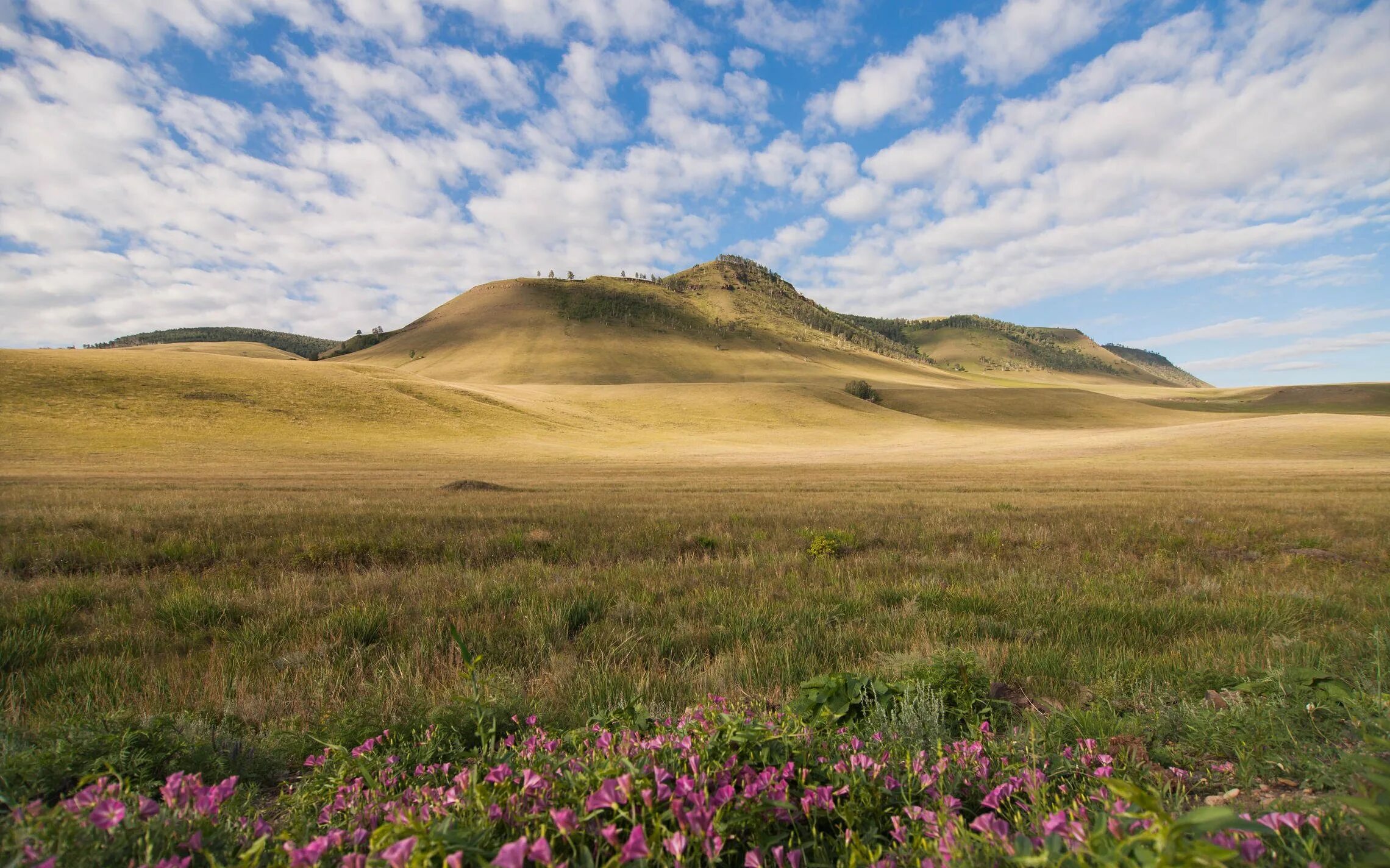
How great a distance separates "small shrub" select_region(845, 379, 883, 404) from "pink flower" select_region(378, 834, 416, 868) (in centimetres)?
11931

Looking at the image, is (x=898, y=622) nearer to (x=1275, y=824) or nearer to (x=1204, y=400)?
(x=1275, y=824)

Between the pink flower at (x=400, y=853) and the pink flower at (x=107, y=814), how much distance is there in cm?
72

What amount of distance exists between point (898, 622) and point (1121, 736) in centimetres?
258

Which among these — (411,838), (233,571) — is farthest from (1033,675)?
(233,571)

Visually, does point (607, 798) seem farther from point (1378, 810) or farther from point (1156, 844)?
point (1378, 810)

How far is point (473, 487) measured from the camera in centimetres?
2181

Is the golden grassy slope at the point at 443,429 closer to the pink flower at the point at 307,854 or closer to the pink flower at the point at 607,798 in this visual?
the pink flower at the point at 307,854

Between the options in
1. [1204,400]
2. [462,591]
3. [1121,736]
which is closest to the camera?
[1121,736]

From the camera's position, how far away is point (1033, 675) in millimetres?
4066

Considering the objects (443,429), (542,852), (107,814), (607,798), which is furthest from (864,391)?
(107,814)

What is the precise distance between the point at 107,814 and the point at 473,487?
21.5m

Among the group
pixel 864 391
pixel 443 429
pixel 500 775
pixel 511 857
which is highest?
pixel 864 391

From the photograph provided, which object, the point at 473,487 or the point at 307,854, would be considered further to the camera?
the point at 473,487

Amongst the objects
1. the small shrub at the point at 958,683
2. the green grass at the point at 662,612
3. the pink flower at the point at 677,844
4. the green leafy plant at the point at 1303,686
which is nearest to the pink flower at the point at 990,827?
the pink flower at the point at 677,844
